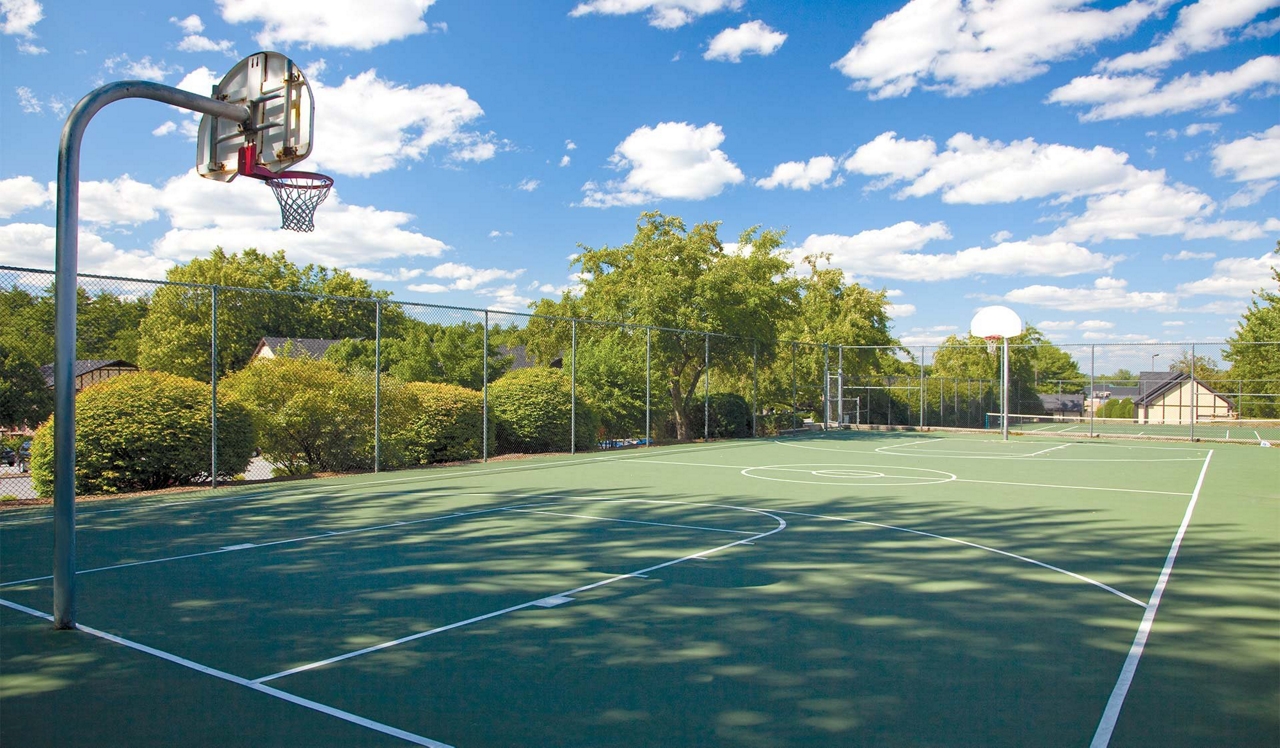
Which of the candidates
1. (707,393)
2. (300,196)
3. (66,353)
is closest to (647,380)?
(707,393)

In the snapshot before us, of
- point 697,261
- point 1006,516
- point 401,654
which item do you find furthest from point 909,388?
point 401,654

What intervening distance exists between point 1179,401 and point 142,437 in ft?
156

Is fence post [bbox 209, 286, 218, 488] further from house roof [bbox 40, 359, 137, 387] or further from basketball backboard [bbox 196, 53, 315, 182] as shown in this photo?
basketball backboard [bbox 196, 53, 315, 182]

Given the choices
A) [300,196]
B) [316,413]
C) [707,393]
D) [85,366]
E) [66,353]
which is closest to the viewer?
[66,353]

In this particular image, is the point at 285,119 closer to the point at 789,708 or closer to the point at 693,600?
the point at 693,600

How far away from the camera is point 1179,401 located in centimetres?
4269

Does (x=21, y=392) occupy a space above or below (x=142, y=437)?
above

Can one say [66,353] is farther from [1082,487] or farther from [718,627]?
[1082,487]

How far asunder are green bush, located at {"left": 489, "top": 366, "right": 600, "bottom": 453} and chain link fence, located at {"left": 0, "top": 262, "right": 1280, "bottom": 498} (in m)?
0.04

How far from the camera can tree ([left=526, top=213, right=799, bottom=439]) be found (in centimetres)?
2252

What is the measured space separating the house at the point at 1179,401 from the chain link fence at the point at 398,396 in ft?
1.65

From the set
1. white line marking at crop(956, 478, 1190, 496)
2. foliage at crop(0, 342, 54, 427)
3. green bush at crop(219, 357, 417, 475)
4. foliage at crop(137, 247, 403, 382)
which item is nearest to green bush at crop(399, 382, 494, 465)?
green bush at crop(219, 357, 417, 475)

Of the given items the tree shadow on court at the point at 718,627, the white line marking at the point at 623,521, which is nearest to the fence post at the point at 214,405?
the tree shadow on court at the point at 718,627

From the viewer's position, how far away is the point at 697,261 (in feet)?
79.1
